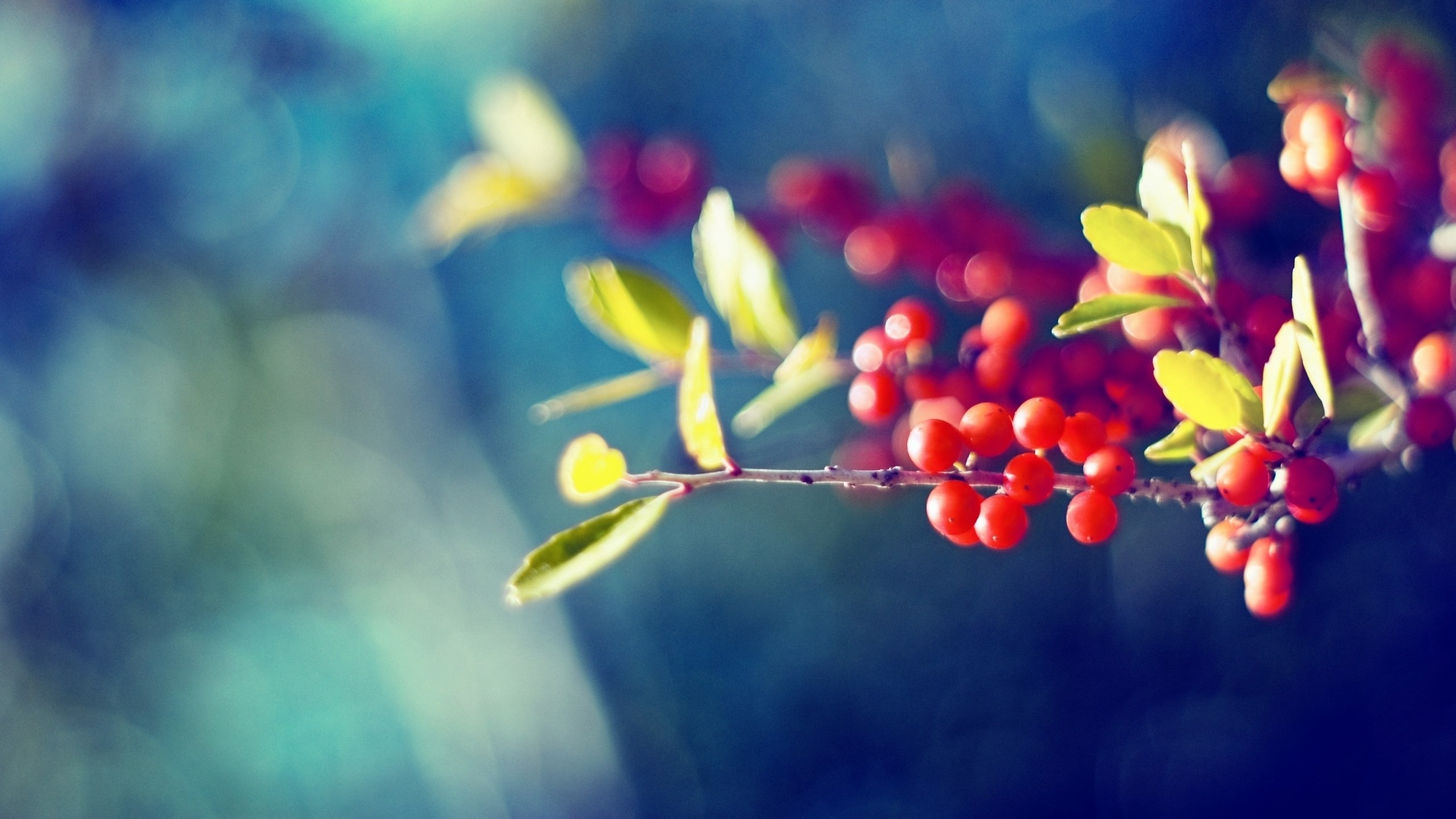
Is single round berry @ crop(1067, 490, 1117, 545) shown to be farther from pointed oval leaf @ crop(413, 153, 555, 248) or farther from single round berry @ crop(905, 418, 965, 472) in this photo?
pointed oval leaf @ crop(413, 153, 555, 248)

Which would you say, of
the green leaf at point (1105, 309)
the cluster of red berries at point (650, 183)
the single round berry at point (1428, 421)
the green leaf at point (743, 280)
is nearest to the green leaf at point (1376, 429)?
the single round berry at point (1428, 421)

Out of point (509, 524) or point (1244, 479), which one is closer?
point (1244, 479)

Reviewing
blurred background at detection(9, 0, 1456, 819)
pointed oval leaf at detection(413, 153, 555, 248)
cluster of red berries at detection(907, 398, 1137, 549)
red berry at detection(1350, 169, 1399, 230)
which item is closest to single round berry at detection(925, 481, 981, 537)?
cluster of red berries at detection(907, 398, 1137, 549)

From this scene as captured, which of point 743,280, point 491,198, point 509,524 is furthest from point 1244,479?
point 509,524

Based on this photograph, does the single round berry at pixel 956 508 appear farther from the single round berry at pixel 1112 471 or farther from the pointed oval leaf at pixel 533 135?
the pointed oval leaf at pixel 533 135

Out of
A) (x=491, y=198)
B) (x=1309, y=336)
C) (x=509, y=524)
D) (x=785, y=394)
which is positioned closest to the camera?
(x=1309, y=336)

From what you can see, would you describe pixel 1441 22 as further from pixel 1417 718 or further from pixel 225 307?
pixel 225 307

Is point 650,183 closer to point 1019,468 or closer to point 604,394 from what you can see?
point 604,394

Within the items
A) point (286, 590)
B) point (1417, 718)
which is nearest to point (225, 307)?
point (286, 590)

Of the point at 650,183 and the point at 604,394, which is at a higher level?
the point at 650,183
